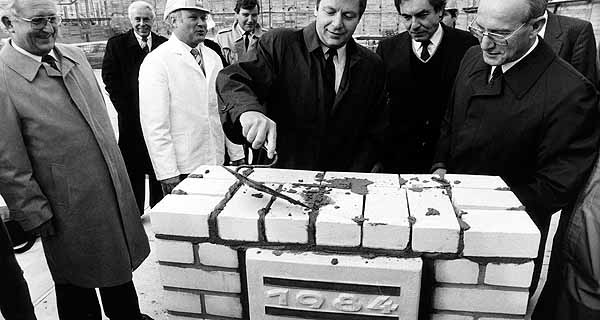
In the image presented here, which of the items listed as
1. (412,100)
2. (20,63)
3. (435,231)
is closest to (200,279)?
(435,231)

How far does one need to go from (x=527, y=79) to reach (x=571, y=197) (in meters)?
0.58

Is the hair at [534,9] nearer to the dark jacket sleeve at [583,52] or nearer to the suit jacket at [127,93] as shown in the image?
the dark jacket sleeve at [583,52]

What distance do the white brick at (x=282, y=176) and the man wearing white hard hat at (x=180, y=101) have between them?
64.9 inches

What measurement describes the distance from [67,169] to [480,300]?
196 centimetres

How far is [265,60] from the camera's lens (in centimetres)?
240

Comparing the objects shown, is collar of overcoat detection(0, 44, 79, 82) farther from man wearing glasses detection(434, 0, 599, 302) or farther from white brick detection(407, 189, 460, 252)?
man wearing glasses detection(434, 0, 599, 302)

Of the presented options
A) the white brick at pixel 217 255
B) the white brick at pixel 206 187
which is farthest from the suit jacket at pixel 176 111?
the white brick at pixel 217 255

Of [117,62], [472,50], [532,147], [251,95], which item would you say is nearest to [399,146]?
[472,50]

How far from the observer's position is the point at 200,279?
1.62 metres

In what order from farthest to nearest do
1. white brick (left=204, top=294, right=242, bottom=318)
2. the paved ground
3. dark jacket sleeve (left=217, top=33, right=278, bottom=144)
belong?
Answer: the paved ground → dark jacket sleeve (left=217, top=33, right=278, bottom=144) → white brick (left=204, top=294, right=242, bottom=318)

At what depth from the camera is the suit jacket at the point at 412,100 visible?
10.4 feet

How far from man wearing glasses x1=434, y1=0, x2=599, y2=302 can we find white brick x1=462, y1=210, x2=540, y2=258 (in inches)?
32.6

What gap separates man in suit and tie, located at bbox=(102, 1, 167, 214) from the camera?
14.0 feet

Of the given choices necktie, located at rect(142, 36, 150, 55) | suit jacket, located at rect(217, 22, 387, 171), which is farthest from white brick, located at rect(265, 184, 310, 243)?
necktie, located at rect(142, 36, 150, 55)
